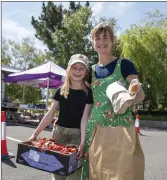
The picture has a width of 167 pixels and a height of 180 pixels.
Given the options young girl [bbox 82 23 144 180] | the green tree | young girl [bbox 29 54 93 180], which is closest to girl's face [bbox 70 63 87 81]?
young girl [bbox 29 54 93 180]

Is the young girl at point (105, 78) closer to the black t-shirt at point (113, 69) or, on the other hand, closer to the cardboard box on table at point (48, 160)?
the black t-shirt at point (113, 69)

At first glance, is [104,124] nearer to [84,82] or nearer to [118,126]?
[118,126]

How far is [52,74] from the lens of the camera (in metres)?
12.2

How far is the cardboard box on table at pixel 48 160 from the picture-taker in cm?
241

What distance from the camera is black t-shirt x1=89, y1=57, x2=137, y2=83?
2.56 meters

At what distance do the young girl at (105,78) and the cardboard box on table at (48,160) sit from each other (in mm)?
235

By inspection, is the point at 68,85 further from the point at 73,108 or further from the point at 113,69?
the point at 113,69

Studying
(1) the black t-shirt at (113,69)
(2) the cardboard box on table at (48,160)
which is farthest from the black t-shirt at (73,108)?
(2) the cardboard box on table at (48,160)

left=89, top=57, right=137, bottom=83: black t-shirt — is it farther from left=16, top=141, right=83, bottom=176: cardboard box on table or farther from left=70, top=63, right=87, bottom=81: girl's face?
left=16, top=141, right=83, bottom=176: cardboard box on table

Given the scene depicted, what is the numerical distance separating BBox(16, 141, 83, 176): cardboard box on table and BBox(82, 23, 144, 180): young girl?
24 cm

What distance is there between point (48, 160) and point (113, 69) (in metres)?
0.97

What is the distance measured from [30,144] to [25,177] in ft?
7.06

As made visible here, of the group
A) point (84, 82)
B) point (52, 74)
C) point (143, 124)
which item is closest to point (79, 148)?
point (84, 82)

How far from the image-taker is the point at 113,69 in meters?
2.61
